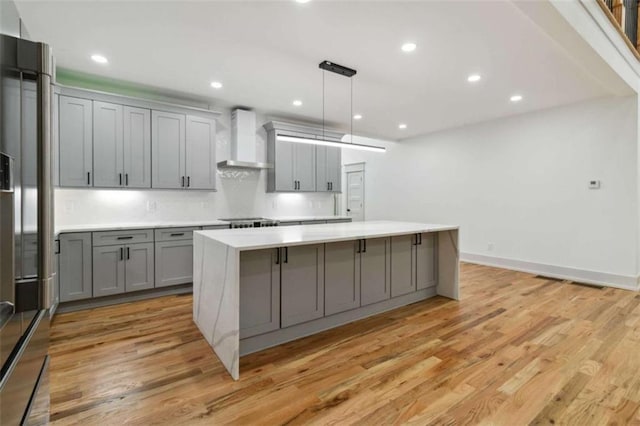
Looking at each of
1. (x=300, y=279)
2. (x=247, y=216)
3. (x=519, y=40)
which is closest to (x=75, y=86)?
(x=247, y=216)

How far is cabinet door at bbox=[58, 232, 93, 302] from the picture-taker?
3.35 metres

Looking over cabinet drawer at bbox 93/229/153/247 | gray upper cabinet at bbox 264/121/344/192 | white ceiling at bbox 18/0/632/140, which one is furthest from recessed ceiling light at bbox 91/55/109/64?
gray upper cabinet at bbox 264/121/344/192

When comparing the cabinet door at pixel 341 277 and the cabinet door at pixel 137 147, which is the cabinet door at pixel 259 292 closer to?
the cabinet door at pixel 341 277

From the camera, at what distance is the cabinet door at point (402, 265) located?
3477 mm

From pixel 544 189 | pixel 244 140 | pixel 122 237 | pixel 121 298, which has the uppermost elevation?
pixel 244 140

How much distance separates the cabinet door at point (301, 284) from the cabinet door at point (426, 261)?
4.66 feet

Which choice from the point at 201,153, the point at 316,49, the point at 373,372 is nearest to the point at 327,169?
A: the point at 201,153

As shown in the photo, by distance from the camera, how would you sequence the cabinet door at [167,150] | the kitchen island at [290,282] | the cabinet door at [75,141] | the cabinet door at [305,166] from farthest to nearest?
the cabinet door at [305,166], the cabinet door at [167,150], the cabinet door at [75,141], the kitchen island at [290,282]

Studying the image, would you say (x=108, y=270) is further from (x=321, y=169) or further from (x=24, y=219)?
(x=321, y=169)

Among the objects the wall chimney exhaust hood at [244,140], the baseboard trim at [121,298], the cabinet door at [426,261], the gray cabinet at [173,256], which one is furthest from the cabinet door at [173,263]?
the cabinet door at [426,261]

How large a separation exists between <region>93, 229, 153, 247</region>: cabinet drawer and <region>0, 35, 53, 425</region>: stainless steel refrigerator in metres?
3.15

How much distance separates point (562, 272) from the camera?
489cm

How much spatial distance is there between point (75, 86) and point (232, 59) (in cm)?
205

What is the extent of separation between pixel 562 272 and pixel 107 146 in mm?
6532
